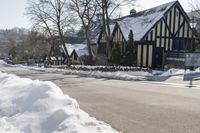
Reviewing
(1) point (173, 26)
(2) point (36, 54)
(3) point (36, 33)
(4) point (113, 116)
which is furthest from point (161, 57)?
(2) point (36, 54)

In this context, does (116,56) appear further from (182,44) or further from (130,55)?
(182,44)

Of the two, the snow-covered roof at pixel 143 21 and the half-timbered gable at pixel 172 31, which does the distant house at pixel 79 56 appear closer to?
the snow-covered roof at pixel 143 21

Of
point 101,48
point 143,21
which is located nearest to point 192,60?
point 143,21

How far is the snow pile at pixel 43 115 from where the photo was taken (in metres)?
7.14

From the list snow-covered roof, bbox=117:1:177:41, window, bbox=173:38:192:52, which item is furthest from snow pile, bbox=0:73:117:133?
window, bbox=173:38:192:52

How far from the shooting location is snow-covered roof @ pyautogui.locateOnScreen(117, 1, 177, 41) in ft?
127

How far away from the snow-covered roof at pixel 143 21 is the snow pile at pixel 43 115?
2936 centimetres

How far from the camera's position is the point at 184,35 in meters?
41.1

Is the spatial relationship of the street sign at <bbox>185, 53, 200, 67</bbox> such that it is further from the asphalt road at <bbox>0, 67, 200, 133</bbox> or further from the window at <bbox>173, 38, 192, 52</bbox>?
the asphalt road at <bbox>0, 67, 200, 133</bbox>

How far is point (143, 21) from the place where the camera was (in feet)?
137

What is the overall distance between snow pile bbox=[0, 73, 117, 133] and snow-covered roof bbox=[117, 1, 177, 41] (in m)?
29.4

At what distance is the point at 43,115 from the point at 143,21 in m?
34.9

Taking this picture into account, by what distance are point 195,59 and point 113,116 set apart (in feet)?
66.5

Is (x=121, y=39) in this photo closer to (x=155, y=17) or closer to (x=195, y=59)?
(x=155, y=17)
